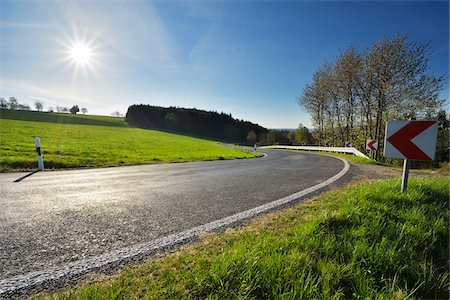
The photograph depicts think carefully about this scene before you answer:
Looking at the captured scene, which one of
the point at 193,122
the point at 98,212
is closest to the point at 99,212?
the point at 98,212

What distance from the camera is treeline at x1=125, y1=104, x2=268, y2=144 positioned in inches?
3880

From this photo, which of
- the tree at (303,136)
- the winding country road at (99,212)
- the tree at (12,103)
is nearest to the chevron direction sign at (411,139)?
the winding country road at (99,212)

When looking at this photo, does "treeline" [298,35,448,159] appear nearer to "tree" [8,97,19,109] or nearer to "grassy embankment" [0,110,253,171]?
"grassy embankment" [0,110,253,171]

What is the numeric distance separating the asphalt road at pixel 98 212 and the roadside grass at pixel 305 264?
635 millimetres

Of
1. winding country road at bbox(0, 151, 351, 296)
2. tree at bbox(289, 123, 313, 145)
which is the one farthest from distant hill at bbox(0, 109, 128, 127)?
tree at bbox(289, 123, 313, 145)

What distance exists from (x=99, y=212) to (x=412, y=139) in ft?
17.7

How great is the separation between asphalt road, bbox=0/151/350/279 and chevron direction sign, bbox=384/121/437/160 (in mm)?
2108

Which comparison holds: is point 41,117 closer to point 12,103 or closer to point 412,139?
point 12,103

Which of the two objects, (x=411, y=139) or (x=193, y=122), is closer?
(x=411, y=139)

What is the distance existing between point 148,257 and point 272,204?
2451 mm

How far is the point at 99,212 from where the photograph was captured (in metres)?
3.29

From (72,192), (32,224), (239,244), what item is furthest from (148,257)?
(72,192)

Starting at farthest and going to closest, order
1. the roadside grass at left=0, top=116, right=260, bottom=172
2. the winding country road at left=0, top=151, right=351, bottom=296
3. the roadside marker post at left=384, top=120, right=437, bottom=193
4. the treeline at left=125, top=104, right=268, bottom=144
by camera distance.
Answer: the treeline at left=125, top=104, right=268, bottom=144, the roadside grass at left=0, top=116, right=260, bottom=172, the roadside marker post at left=384, top=120, right=437, bottom=193, the winding country road at left=0, top=151, right=351, bottom=296

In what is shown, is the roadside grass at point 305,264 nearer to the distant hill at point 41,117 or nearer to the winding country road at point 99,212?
the winding country road at point 99,212
